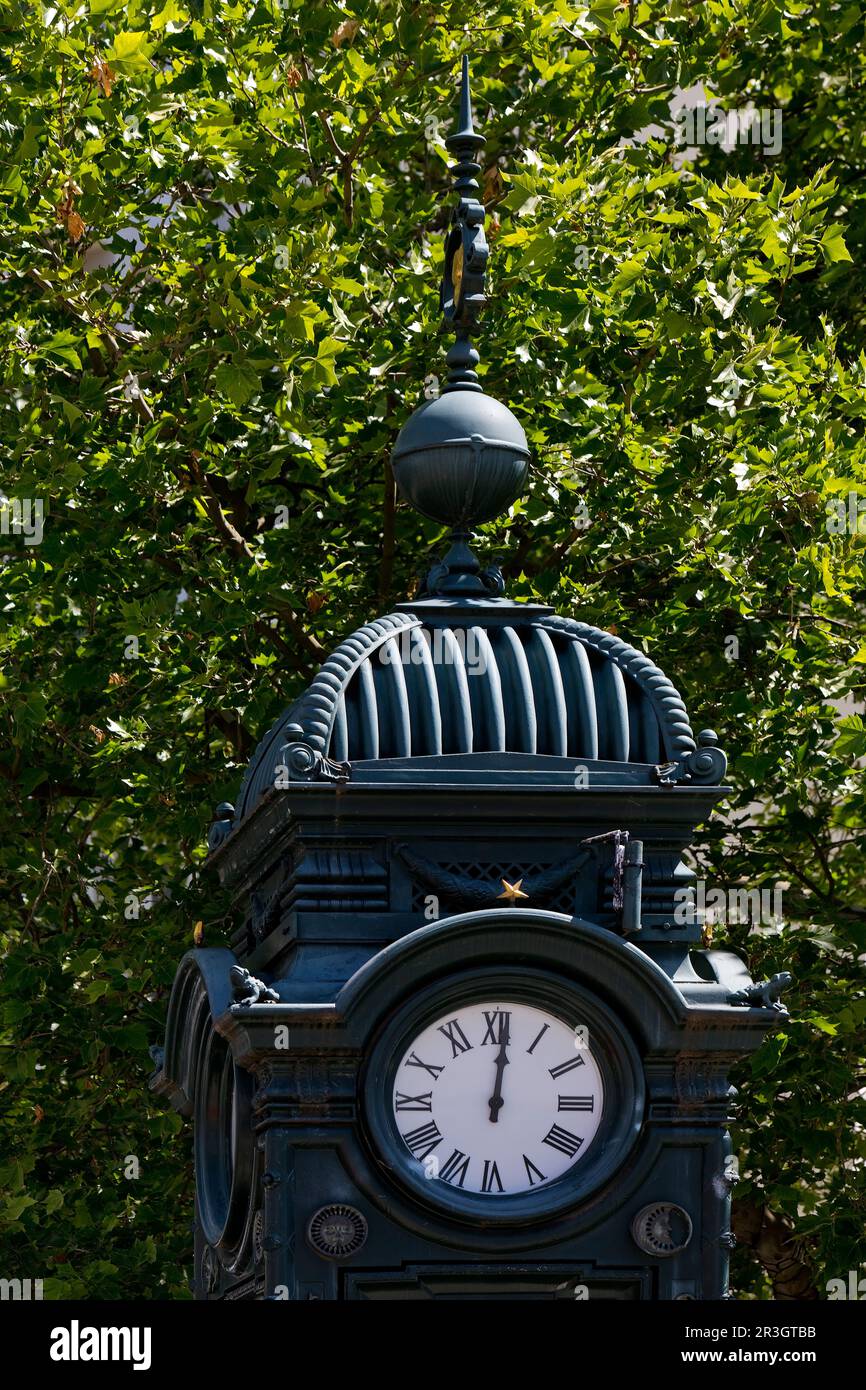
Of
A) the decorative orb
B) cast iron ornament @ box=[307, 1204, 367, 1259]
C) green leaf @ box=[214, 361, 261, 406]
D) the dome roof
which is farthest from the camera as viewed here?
green leaf @ box=[214, 361, 261, 406]

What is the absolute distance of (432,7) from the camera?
13.4 meters

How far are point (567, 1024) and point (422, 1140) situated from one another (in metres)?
0.46

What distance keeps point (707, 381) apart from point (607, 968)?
23.0 ft

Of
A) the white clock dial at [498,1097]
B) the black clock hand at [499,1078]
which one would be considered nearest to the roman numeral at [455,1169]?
the white clock dial at [498,1097]

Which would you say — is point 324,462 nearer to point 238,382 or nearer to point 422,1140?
point 238,382

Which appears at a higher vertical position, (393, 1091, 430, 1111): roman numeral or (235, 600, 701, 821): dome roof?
(235, 600, 701, 821): dome roof

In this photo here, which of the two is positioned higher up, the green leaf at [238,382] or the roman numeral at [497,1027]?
the green leaf at [238,382]

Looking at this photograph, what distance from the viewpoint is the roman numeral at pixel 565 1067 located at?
→ 5984 mm

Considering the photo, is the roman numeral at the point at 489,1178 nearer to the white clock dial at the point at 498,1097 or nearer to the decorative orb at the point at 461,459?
the white clock dial at the point at 498,1097

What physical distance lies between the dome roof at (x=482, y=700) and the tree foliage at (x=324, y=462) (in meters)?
5.49

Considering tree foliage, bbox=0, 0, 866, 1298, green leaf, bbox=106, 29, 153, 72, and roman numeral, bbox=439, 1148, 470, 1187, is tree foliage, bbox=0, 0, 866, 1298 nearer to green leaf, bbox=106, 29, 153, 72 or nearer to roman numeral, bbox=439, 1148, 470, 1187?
green leaf, bbox=106, 29, 153, 72

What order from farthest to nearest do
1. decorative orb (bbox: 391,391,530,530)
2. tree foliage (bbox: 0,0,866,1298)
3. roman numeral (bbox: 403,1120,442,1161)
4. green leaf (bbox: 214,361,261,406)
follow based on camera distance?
1. tree foliage (bbox: 0,0,866,1298)
2. green leaf (bbox: 214,361,261,406)
3. decorative orb (bbox: 391,391,530,530)
4. roman numeral (bbox: 403,1120,442,1161)

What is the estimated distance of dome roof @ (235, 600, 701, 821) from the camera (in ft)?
20.1

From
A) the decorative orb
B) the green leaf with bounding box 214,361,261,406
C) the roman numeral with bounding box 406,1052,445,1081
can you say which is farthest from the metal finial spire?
the green leaf with bounding box 214,361,261,406
